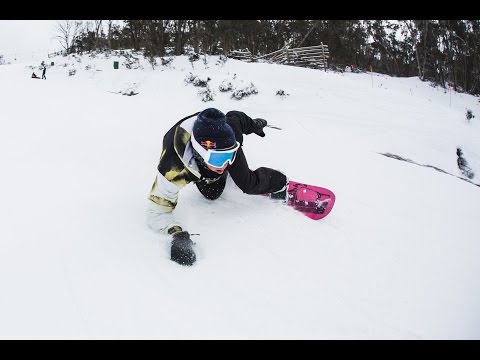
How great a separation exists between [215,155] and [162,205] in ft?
1.62

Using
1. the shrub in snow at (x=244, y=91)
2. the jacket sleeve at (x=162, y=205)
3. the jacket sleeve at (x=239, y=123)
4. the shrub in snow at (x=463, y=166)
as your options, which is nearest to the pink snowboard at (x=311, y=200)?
the jacket sleeve at (x=239, y=123)

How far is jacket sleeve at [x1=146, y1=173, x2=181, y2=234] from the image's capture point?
2186 mm

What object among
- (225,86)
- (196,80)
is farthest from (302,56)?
(225,86)

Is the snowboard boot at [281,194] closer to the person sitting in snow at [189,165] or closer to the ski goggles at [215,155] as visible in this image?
the person sitting in snow at [189,165]

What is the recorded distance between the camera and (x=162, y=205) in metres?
2.23

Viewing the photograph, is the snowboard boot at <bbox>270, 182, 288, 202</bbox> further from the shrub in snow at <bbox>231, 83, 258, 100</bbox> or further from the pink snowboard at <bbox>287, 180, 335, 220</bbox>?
the shrub in snow at <bbox>231, 83, 258, 100</bbox>

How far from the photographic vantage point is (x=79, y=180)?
285 cm

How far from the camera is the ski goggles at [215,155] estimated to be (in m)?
2.08

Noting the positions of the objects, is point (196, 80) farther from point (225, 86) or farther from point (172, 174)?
point (172, 174)
